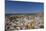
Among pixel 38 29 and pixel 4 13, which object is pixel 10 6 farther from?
pixel 38 29

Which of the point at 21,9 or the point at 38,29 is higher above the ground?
the point at 21,9

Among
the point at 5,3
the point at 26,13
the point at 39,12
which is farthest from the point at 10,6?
the point at 39,12

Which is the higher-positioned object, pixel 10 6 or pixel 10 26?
pixel 10 6

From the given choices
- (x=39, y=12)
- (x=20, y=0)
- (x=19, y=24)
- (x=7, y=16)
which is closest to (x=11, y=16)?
(x=7, y=16)

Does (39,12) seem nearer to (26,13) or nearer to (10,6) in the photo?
(26,13)
